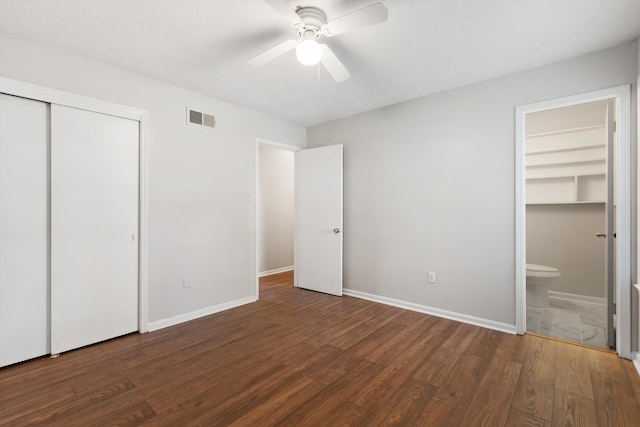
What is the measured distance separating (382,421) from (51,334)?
8.57 feet

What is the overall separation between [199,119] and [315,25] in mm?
1881

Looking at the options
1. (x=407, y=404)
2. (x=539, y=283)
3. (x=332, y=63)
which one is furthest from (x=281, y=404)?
(x=539, y=283)

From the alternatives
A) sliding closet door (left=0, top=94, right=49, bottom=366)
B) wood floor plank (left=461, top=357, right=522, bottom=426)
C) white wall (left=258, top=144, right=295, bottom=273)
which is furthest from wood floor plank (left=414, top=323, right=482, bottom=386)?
white wall (left=258, top=144, right=295, bottom=273)

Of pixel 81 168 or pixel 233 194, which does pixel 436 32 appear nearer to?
pixel 233 194

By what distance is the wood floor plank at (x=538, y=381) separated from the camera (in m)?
1.76

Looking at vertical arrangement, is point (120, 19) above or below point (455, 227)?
above

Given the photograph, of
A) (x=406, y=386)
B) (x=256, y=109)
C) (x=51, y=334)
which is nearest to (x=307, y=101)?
(x=256, y=109)

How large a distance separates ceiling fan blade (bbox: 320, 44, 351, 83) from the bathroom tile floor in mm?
3048

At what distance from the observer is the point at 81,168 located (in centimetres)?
249

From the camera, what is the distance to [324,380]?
6.68ft

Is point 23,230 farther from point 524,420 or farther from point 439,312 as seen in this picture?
point 439,312

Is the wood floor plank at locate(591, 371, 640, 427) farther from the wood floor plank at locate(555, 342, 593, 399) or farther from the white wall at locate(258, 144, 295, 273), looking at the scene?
the white wall at locate(258, 144, 295, 273)

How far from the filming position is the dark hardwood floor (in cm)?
168

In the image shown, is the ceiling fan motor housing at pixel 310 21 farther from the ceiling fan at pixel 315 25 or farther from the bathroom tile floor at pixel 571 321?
the bathroom tile floor at pixel 571 321
